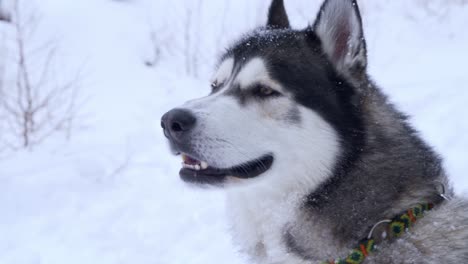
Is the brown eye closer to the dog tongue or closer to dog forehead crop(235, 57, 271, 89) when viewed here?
dog forehead crop(235, 57, 271, 89)

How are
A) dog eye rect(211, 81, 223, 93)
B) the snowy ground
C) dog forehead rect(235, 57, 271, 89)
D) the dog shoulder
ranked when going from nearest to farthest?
the dog shoulder, dog forehead rect(235, 57, 271, 89), dog eye rect(211, 81, 223, 93), the snowy ground

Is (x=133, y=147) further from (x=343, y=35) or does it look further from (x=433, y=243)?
(x=433, y=243)

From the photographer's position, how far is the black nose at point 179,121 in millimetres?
2020

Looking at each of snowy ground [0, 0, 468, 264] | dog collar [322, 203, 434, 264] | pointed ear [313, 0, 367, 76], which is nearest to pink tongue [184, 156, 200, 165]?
snowy ground [0, 0, 468, 264]

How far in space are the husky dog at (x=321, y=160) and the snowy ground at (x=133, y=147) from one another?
353 millimetres

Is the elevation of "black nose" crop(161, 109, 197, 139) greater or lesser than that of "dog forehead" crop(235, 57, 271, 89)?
lesser

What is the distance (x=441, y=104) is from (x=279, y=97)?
512 centimetres

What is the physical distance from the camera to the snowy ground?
3.78m

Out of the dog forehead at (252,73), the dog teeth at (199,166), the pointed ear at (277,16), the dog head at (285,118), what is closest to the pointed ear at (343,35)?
the dog head at (285,118)

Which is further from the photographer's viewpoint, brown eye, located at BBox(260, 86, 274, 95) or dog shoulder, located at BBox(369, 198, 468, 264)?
brown eye, located at BBox(260, 86, 274, 95)

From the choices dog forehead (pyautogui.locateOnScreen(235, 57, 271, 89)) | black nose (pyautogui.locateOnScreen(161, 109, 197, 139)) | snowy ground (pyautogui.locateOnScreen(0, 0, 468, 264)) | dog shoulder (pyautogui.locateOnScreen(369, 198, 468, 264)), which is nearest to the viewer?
dog shoulder (pyautogui.locateOnScreen(369, 198, 468, 264))

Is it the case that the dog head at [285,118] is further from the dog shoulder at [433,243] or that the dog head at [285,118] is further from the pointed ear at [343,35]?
the dog shoulder at [433,243]

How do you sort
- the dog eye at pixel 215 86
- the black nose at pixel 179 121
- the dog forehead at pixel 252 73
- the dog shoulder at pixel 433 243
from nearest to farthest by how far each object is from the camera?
1. the dog shoulder at pixel 433 243
2. the black nose at pixel 179 121
3. the dog forehead at pixel 252 73
4. the dog eye at pixel 215 86

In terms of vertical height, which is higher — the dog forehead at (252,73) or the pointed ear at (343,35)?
the pointed ear at (343,35)
